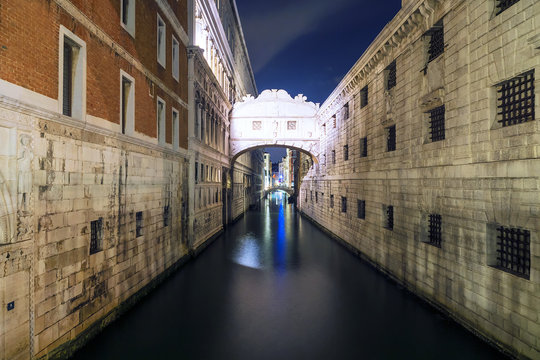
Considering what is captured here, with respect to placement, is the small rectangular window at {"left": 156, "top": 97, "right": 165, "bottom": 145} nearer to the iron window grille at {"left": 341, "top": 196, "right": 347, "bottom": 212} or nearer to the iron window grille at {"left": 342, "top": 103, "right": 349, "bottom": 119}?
the iron window grille at {"left": 342, "top": 103, "right": 349, "bottom": 119}

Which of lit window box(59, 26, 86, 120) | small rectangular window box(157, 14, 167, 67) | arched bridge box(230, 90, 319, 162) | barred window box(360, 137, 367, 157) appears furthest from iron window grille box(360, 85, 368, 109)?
lit window box(59, 26, 86, 120)

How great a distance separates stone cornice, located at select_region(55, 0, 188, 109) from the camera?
727 centimetres

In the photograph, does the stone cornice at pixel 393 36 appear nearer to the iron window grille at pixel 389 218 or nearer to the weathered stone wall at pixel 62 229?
the iron window grille at pixel 389 218

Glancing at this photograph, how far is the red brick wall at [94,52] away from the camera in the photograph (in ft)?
19.0

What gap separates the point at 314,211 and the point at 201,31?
1972cm

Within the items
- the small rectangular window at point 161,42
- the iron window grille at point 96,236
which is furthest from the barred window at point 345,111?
the iron window grille at point 96,236

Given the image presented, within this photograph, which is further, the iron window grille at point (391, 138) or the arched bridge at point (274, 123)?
the arched bridge at point (274, 123)

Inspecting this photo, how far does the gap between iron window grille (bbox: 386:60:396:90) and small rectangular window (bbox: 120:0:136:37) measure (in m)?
10.4

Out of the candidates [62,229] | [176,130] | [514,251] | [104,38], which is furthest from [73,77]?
[514,251]

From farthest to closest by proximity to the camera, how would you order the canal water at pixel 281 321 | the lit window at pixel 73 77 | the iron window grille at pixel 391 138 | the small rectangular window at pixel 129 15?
the iron window grille at pixel 391 138
the small rectangular window at pixel 129 15
the canal water at pixel 281 321
the lit window at pixel 73 77

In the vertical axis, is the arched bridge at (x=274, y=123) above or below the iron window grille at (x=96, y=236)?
above

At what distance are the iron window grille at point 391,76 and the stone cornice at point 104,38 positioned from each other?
9.89m

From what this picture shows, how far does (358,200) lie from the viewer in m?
18.2

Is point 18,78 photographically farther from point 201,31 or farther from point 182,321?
point 201,31
